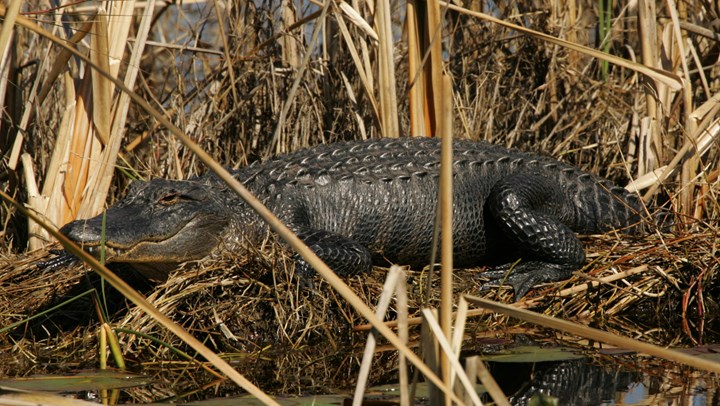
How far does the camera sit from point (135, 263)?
395 centimetres

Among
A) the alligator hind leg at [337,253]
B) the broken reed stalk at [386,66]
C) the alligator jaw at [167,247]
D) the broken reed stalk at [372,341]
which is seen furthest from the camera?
the broken reed stalk at [386,66]

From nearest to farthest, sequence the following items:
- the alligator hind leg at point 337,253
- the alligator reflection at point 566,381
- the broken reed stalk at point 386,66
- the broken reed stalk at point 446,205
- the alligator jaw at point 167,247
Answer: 1. the broken reed stalk at point 446,205
2. the alligator reflection at point 566,381
3. the alligator jaw at point 167,247
4. the alligator hind leg at point 337,253
5. the broken reed stalk at point 386,66

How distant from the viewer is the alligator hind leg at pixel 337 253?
4.05 m

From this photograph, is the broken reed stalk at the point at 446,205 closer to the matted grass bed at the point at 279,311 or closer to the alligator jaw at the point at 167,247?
the matted grass bed at the point at 279,311

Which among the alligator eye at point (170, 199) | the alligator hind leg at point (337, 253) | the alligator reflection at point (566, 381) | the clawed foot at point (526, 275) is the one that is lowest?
the clawed foot at point (526, 275)

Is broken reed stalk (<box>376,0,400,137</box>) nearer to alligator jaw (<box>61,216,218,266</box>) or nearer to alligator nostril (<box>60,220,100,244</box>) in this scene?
alligator jaw (<box>61,216,218,266</box>)

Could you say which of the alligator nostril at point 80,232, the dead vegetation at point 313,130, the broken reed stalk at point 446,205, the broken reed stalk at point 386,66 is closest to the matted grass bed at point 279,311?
the dead vegetation at point 313,130

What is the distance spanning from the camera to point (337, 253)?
4.10 metres

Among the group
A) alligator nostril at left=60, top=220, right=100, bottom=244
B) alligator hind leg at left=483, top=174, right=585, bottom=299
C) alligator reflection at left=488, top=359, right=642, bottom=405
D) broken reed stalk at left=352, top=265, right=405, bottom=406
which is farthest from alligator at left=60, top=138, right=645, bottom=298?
broken reed stalk at left=352, top=265, right=405, bottom=406

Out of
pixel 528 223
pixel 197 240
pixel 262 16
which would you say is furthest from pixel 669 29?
pixel 197 240

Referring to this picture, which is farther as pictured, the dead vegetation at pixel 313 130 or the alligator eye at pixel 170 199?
the alligator eye at pixel 170 199

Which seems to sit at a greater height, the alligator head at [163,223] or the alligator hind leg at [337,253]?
the alligator head at [163,223]

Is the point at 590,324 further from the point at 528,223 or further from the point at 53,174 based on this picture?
the point at 53,174

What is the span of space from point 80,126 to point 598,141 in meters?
2.98
